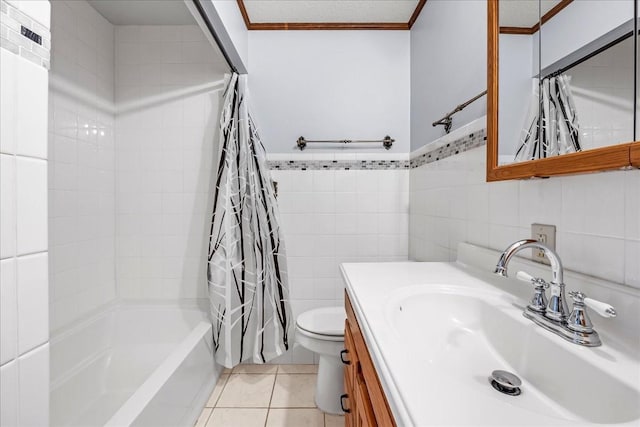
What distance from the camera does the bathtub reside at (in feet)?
4.28

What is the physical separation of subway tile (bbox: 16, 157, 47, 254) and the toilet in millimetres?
1327

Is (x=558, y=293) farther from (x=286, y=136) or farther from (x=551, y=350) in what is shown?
(x=286, y=136)

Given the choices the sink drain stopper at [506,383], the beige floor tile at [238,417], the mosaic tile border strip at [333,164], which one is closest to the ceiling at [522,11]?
→ the sink drain stopper at [506,383]

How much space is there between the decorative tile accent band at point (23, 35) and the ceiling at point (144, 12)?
1597mm

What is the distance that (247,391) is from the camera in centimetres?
186

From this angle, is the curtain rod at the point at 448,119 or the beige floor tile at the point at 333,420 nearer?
the curtain rod at the point at 448,119

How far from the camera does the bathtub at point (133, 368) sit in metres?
1.30

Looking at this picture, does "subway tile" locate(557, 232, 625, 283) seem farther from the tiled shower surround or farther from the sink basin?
the tiled shower surround

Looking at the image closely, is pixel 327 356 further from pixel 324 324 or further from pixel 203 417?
pixel 203 417

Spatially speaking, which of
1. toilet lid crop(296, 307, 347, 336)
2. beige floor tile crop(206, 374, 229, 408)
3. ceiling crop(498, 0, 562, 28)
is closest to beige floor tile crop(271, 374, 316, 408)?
beige floor tile crop(206, 374, 229, 408)

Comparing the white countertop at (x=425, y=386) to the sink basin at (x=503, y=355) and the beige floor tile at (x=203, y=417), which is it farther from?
the beige floor tile at (x=203, y=417)

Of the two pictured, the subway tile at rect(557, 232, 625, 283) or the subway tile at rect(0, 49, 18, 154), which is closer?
the subway tile at rect(0, 49, 18, 154)

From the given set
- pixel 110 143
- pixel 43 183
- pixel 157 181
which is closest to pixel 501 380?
pixel 43 183

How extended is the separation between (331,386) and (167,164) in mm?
1742
